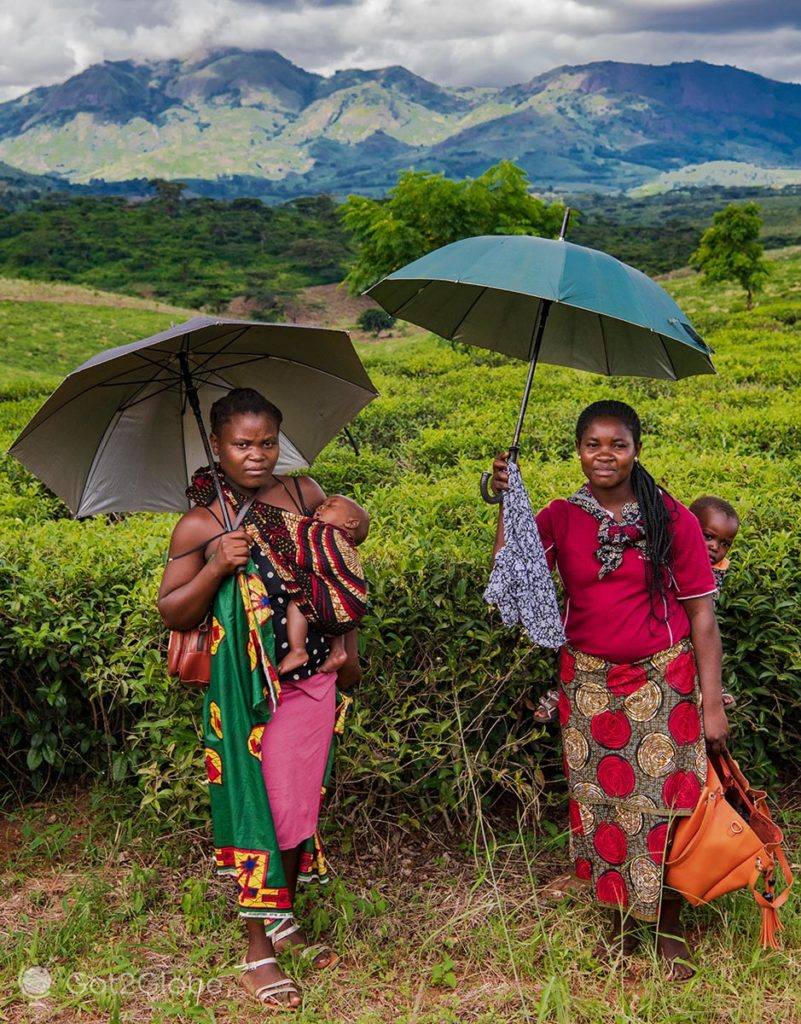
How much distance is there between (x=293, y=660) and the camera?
103 inches

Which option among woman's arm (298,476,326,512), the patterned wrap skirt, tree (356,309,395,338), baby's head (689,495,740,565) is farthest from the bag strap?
tree (356,309,395,338)

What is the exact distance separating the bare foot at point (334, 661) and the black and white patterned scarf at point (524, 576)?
46 centimetres

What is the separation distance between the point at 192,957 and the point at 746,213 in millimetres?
33015

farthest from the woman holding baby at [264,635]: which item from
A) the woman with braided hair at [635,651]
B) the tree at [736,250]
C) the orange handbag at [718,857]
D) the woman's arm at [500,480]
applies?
the tree at [736,250]

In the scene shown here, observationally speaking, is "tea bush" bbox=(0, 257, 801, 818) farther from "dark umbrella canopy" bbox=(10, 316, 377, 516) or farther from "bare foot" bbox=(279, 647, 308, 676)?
"bare foot" bbox=(279, 647, 308, 676)

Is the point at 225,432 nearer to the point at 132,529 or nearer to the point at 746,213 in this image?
the point at 132,529

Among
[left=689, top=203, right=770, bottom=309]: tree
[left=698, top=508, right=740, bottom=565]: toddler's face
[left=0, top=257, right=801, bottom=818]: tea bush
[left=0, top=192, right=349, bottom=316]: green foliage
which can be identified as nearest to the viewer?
[left=698, top=508, right=740, bottom=565]: toddler's face

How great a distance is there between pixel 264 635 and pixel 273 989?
3.35 feet

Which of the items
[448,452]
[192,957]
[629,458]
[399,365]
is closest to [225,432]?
[629,458]

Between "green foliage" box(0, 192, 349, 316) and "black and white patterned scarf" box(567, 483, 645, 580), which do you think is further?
"green foliage" box(0, 192, 349, 316)

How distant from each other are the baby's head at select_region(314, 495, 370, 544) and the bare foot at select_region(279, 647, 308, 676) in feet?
1.16

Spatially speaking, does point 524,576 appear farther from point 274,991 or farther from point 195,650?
point 274,991

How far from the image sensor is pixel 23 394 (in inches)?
509

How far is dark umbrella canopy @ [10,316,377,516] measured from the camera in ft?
8.91
